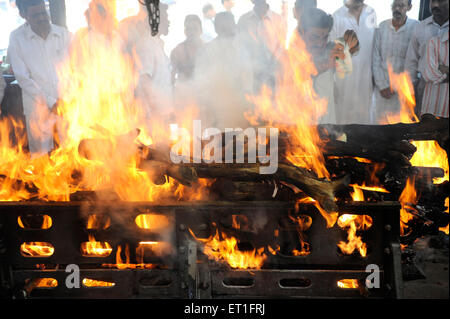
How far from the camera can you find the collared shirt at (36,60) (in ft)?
16.0

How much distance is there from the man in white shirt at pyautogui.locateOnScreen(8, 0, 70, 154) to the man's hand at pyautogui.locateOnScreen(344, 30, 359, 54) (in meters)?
4.36

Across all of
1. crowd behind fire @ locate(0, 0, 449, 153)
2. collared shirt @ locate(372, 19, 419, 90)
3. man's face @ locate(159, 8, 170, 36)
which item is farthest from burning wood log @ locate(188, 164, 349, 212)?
man's face @ locate(159, 8, 170, 36)

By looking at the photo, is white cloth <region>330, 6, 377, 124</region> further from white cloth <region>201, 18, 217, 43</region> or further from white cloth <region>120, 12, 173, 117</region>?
white cloth <region>120, 12, 173, 117</region>

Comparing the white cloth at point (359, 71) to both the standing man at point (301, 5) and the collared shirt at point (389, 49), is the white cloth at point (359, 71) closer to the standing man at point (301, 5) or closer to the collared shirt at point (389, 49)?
the collared shirt at point (389, 49)

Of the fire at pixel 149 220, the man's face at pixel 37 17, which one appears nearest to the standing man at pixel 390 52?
the fire at pixel 149 220

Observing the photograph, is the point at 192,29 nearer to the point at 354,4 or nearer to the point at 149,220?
the point at 354,4

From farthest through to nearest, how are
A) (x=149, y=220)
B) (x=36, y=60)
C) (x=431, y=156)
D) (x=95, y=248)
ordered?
1. (x=36, y=60)
2. (x=431, y=156)
3. (x=95, y=248)
4. (x=149, y=220)

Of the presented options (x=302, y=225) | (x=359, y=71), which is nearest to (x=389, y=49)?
(x=359, y=71)

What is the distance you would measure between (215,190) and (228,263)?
1.48 ft

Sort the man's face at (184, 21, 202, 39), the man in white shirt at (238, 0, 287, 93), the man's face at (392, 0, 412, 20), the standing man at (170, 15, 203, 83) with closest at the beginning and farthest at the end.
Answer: the man in white shirt at (238, 0, 287, 93), the man's face at (392, 0, 412, 20), the standing man at (170, 15, 203, 83), the man's face at (184, 21, 202, 39)

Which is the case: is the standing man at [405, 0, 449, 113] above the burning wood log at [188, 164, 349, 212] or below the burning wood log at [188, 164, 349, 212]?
above

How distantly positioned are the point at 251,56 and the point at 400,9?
2539 mm

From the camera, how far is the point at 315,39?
4016 mm

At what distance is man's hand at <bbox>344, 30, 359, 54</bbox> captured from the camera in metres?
5.57
